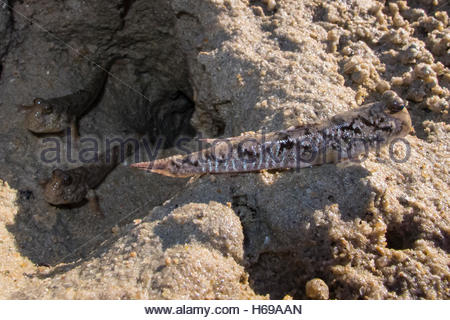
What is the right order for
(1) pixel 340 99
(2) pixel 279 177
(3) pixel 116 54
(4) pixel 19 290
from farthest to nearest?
1. (3) pixel 116 54
2. (1) pixel 340 99
3. (2) pixel 279 177
4. (4) pixel 19 290

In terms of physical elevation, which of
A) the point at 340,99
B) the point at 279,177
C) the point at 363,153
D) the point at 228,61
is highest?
the point at 228,61

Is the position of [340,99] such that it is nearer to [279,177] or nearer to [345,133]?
[345,133]

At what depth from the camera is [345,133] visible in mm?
2498

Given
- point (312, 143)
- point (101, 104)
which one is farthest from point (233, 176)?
point (101, 104)

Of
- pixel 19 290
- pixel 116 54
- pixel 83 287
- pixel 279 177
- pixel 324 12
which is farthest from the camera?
pixel 116 54

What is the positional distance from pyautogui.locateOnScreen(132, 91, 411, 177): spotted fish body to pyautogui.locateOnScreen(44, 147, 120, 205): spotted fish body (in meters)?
1.40

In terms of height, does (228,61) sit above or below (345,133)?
above

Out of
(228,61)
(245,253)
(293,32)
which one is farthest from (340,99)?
(245,253)

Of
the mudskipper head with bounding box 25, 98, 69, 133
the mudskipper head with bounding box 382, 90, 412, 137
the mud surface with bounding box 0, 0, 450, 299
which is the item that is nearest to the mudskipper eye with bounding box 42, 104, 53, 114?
the mudskipper head with bounding box 25, 98, 69, 133

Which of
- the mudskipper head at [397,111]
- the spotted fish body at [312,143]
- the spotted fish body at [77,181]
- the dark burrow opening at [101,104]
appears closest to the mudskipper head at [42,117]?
the dark burrow opening at [101,104]

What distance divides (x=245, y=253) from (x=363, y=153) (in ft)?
3.67

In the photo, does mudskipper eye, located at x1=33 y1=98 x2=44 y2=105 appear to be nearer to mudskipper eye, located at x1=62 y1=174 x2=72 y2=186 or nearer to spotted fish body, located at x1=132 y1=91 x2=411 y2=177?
mudskipper eye, located at x1=62 y1=174 x2=72 y2=186

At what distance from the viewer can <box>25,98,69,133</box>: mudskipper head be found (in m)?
3.34

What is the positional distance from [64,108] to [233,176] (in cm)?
208
